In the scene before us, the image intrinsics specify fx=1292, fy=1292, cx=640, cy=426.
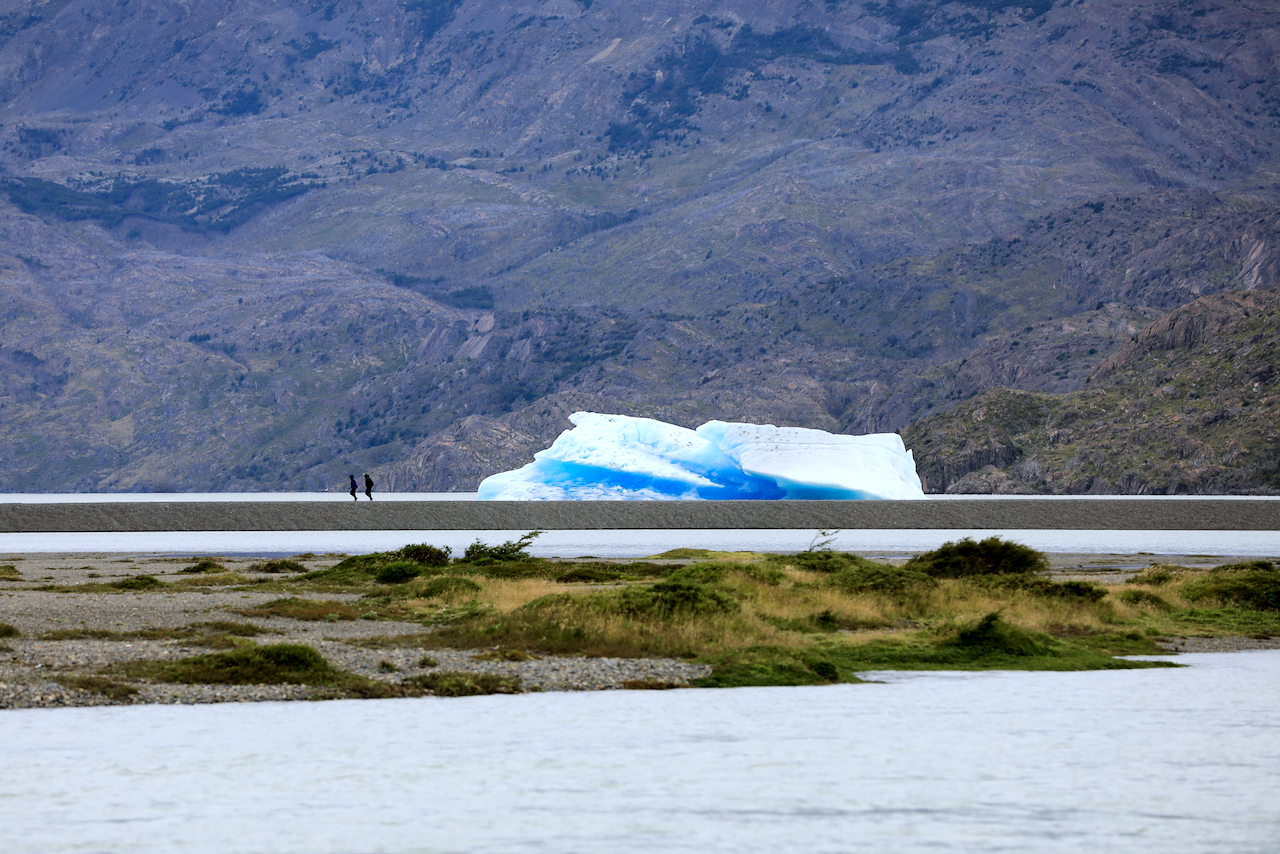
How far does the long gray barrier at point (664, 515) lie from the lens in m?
52.8

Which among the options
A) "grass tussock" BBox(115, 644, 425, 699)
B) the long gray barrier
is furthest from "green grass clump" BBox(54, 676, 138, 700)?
the long gray barrier

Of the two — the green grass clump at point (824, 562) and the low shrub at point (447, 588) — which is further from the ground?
the green grass clump at point (824, 562)

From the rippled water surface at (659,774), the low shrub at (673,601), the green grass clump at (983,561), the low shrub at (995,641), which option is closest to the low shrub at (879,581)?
the green grass clump at (983,561)

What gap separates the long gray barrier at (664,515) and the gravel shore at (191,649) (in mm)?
27232

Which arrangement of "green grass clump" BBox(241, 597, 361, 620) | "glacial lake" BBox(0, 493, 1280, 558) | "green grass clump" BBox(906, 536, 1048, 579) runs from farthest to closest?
"glacial lake" BBox(0, 493, 1280, 558), "green grass clump" BBox(906, 536, 1048, 579), "green grass clump" BBox(241, 597, 361, 620)

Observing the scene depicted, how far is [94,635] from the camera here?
17578 millimetres

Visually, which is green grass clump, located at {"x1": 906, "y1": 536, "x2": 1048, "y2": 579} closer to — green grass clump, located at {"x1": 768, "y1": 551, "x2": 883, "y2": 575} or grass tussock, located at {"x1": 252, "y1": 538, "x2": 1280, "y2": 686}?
grass tussock, located at {"x1": 252, "y1": 538, "x2": 1280, "y2": 686}

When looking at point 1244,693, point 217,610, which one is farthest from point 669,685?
point 217,610

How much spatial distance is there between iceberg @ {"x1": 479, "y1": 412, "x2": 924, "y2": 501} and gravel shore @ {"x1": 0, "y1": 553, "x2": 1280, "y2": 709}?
31.0 m

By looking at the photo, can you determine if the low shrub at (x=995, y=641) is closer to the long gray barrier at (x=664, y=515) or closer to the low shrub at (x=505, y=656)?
the low shrub at (x=505, y=656)

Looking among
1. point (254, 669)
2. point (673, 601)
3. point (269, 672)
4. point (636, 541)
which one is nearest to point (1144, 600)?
point (673, 601)

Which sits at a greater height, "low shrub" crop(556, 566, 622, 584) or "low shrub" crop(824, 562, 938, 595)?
"low shrub" crop(824, 562, 938, 595)

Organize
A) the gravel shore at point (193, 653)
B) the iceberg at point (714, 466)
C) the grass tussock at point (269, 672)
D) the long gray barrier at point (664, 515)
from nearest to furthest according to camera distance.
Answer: the gravel shore at point (193, 653) → the grass tussock at point (269, 672) → the long gray barrier at point (664, 515) → the iceberg at point (714, 466)

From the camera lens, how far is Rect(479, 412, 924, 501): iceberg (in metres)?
54.8
